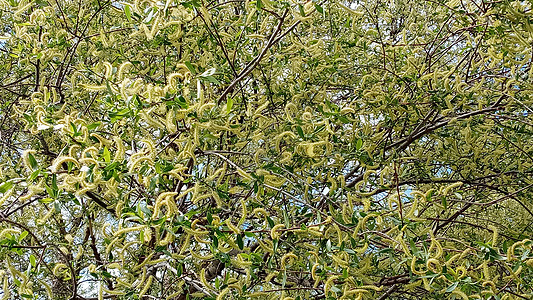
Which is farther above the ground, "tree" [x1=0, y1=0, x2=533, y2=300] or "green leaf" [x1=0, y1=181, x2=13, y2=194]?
"tree" [x1=0, y1=0, x2=533, y2=300]

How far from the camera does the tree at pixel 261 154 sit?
7.20 feet

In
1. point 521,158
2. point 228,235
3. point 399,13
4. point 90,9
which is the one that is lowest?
point 228,235

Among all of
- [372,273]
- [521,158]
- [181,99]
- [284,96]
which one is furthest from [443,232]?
[181,99]

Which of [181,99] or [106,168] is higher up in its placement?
[181,99]

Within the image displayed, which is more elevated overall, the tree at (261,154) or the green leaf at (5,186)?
the tree at (261,154)

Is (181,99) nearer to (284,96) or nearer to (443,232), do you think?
(284,96)

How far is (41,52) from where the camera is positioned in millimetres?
3104

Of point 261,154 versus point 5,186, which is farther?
point 261,154

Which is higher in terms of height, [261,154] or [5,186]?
[261,154]

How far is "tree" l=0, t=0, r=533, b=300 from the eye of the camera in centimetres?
219

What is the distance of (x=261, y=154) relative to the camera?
9.07 ft

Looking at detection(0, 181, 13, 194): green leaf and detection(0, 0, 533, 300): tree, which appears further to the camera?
detection(0, 0, 533, 300): tree

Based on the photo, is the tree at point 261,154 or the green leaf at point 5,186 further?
the tree at point 261,154

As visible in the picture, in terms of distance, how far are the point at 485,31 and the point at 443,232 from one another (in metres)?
1.69
